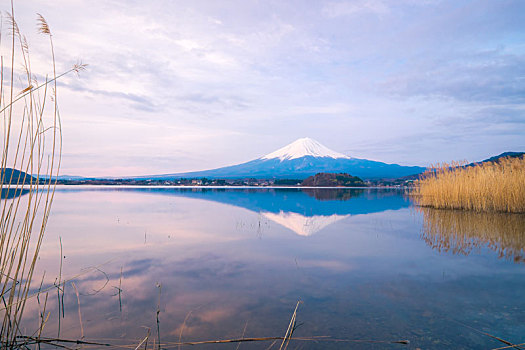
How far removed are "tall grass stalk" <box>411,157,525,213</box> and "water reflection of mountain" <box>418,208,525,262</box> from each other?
103cm

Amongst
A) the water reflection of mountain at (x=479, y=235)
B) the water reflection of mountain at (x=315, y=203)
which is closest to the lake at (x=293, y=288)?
the water reflection of mountain at (x=479, y=235)

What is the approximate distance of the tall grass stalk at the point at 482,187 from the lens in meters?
10.0

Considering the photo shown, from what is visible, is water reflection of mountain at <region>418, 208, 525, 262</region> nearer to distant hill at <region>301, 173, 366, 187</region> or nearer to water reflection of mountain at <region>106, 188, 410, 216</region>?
water reflection of mountain at <region>106, 188, 410, 216</region>

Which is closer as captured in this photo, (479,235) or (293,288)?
(293,288)

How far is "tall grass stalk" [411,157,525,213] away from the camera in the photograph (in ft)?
32.9

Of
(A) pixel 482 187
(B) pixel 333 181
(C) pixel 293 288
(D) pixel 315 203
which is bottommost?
(C) pixel 293 288

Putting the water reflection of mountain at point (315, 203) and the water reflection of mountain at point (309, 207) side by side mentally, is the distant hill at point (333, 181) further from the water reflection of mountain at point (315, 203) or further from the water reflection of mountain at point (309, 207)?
the water reflection of mountain at point (309, 207)

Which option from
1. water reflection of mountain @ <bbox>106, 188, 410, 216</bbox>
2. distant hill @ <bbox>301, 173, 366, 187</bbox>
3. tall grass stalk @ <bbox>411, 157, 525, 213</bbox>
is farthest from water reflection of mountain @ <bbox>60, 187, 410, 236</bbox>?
distant hill @ <bbox>301, 173, 366, 187</bbox>

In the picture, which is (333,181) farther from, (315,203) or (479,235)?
(479,235)

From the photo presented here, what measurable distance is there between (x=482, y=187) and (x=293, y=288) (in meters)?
10.4

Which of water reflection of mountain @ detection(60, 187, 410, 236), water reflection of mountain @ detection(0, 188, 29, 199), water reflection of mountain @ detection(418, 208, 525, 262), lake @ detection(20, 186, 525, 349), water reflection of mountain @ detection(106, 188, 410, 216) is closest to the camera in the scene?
water reflection of mountain @ detection(0, 188, 29, 199)

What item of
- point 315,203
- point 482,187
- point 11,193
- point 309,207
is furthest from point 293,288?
point 11,193

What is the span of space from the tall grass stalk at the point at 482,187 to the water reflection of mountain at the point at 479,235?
40.7 inches

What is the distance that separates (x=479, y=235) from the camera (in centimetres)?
670
